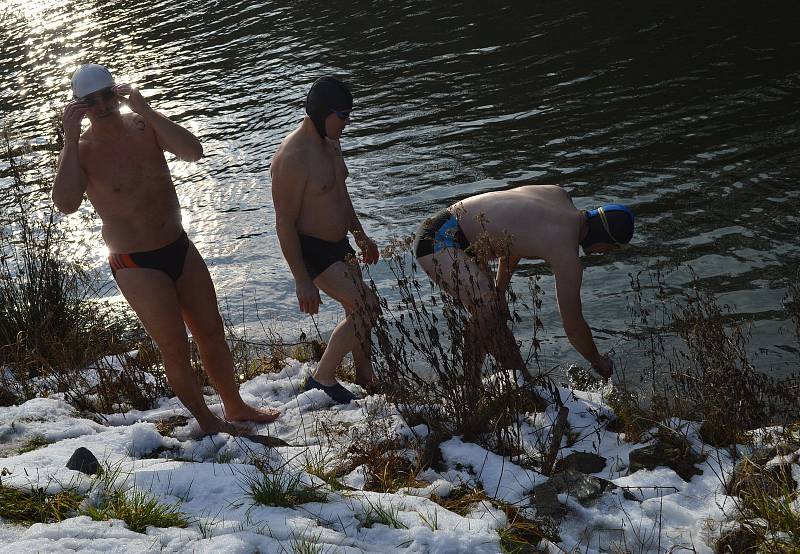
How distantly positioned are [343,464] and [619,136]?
785cm

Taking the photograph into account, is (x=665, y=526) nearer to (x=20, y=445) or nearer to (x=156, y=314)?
(x=156, y=314)

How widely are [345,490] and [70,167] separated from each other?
230cm

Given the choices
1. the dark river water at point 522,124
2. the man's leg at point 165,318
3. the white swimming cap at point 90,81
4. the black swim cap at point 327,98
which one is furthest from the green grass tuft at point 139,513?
the dark river water at point 522,124

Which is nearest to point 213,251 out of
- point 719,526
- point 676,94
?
point 676,94

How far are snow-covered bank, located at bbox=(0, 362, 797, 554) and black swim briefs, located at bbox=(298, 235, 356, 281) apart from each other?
980mm

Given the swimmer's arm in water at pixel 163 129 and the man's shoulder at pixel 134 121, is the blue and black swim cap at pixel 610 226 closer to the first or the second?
the swimmer's arm in water at pixel 163 129

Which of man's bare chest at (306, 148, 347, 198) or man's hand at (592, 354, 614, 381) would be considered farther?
man's hand at (592, 354, 614, 381)

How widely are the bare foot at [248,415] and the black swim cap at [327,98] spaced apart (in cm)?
193

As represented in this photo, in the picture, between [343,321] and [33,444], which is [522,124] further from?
[33,444]

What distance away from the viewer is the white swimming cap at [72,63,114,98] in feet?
16.2

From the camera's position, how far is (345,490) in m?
4.52

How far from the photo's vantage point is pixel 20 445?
547cm

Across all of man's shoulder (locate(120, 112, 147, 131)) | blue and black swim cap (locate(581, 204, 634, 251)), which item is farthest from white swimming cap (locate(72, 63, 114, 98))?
blue and black swim cap (locate(581, 204, 634, 251))

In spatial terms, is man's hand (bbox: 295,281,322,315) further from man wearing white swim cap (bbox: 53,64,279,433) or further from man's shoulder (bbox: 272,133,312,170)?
man's shoulder (bbox: 272,133,312,170)
